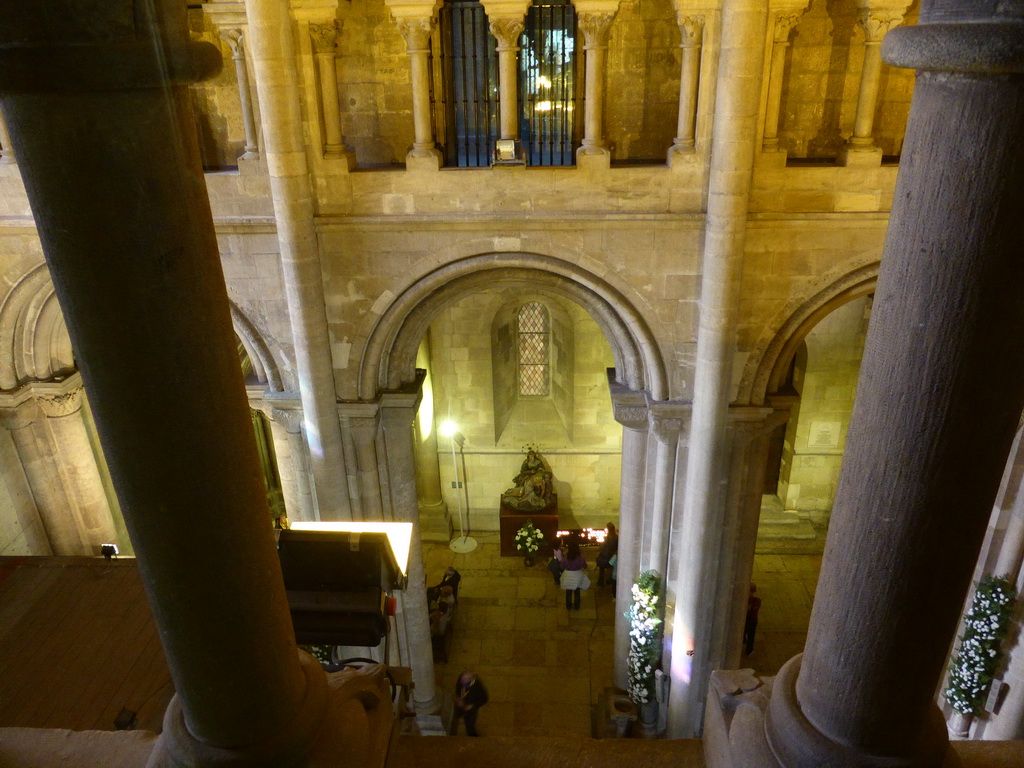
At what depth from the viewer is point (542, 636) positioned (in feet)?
31.4

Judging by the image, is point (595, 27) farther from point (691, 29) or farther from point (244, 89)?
point (244, 89)

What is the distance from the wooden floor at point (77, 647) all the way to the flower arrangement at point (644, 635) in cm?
401

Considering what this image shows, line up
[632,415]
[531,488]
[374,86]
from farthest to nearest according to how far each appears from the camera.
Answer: [531,488], [632,415], [374,86]

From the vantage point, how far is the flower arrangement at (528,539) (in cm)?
1072

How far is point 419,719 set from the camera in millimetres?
8242

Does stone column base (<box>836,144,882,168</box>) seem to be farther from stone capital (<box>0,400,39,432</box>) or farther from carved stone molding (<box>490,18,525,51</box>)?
stone capital (<box>0,400,39,432</box>)

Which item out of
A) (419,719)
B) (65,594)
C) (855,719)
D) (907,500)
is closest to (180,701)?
(855,719)

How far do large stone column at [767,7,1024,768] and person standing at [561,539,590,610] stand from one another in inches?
298

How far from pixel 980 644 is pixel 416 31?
6190mm

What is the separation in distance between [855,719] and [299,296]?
515cm

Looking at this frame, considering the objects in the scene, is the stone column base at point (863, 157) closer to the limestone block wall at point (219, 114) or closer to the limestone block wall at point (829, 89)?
the limestone block wall at point (829, 89)

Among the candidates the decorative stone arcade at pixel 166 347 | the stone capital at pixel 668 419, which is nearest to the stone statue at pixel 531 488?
the stone capital at pixel 668 419

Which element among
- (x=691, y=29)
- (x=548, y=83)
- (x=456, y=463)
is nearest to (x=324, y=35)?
(x=548, y=83)

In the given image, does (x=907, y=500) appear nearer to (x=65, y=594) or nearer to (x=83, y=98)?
(x=83, y=98)
